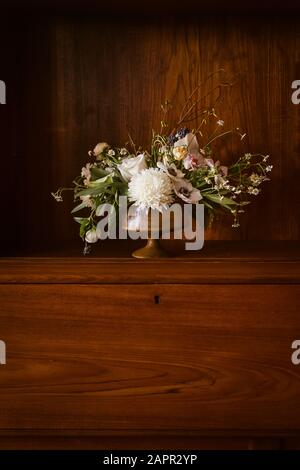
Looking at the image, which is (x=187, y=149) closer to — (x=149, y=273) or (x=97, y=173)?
(x=97, y=173)

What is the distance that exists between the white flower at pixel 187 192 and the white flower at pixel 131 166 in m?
0.12

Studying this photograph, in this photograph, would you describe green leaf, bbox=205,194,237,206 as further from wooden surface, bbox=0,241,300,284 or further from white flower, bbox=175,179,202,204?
wooden surface, bbox=0,241,300,284

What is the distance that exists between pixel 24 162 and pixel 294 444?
4.38ft

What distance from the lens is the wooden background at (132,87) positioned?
67.7 inches

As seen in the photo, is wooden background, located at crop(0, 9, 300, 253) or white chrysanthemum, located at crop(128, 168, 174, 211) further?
wooden background, located at crop(0, 9, 300, 253)

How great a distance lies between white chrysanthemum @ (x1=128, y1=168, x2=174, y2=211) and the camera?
1375mm

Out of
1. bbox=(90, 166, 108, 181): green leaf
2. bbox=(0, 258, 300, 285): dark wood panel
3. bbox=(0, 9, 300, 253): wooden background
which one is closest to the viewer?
bbox=(0, 258, 300, 285): dark wood panel

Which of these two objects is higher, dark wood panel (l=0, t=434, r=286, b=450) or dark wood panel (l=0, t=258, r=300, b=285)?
dark wood panel (l=0, t=258, r=300, b=285)

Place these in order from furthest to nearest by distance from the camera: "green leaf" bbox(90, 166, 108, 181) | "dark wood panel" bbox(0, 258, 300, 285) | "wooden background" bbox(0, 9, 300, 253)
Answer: "wooden background" bbox(0, 9, 300, 253)
"green leaf" bbox(90, 166, 108, 181)
"dark wood panel" bbox(0, 258, 300, 285)

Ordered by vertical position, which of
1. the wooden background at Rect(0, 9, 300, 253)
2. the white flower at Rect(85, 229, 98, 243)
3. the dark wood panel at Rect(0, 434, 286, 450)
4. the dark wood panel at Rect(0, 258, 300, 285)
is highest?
the wooden background at Rect(0, 9, 300, 253)

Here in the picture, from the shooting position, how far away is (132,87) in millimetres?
1753

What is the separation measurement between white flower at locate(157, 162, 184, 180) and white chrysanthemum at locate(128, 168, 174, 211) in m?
0.01

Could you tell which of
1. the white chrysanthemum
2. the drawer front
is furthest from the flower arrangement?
the drawer front

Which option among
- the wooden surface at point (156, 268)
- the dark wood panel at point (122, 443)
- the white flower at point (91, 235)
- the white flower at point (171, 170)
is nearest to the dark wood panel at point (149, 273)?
the wooden surface at point (156, 268)
